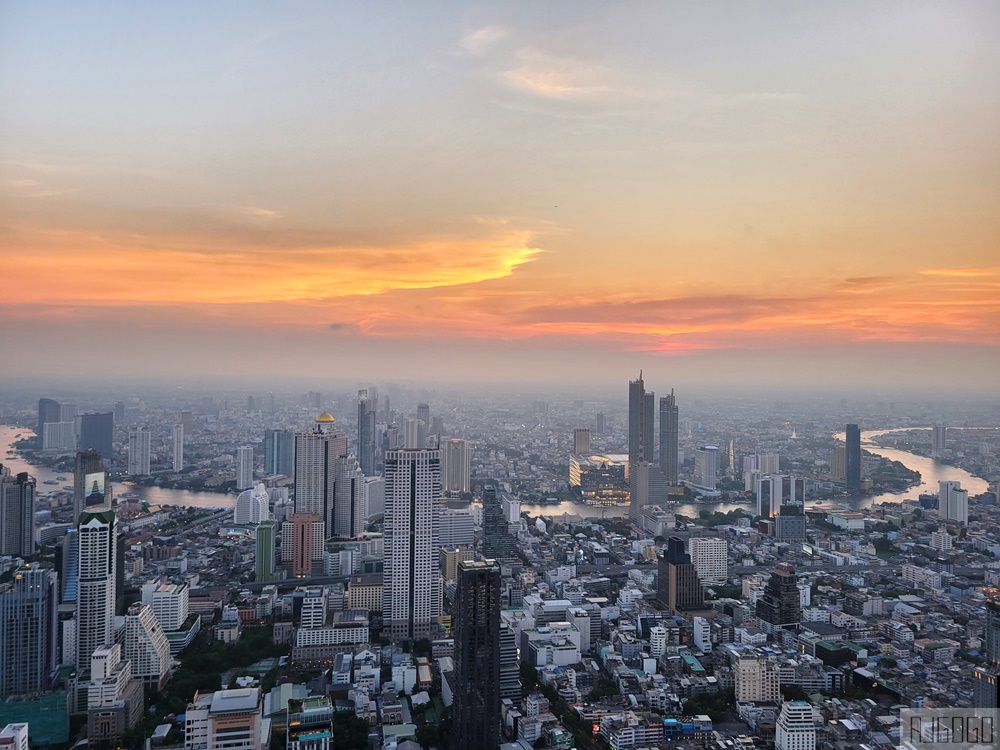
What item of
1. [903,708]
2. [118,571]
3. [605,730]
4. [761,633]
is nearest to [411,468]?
[118,571]

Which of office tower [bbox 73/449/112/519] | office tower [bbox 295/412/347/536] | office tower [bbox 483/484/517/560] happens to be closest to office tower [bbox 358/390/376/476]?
office tower [bbox 295/412/347/536]

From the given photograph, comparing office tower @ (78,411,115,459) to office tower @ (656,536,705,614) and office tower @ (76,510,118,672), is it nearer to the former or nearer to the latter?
office tower @ (76,510,118,672)

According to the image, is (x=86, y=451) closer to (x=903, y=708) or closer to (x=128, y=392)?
(x=128, y=392)

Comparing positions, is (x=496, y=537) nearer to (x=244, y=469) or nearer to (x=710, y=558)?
(x=710, y=558)

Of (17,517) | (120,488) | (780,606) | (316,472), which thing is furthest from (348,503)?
(780,606)

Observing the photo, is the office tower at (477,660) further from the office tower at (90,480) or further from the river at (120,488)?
the office tower at (90,480)
